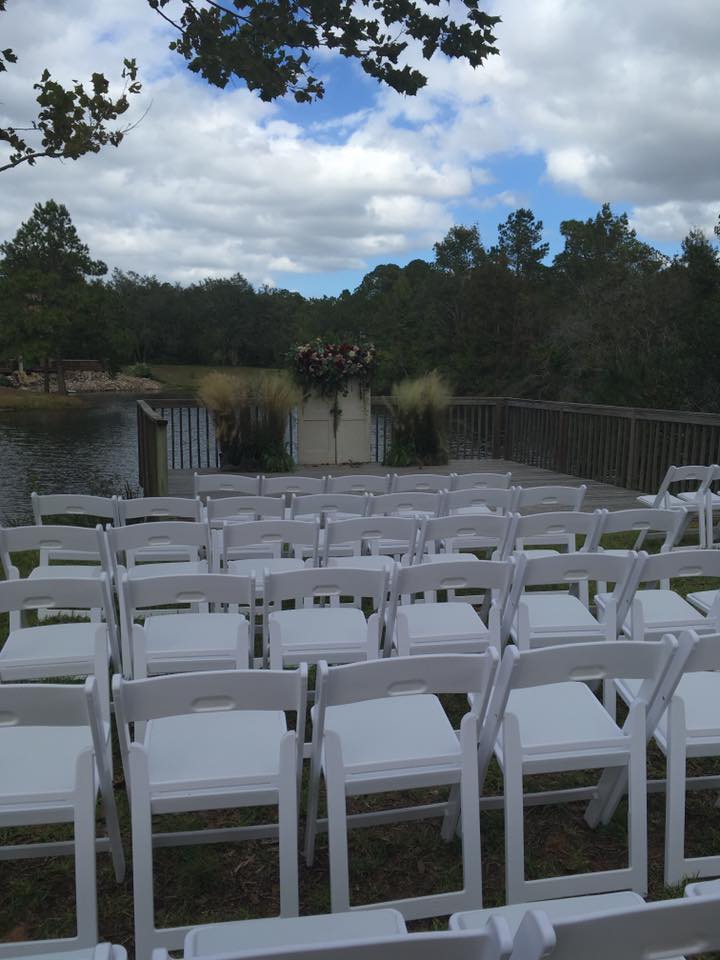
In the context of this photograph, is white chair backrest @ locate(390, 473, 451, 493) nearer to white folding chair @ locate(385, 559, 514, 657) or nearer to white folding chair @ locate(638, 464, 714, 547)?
white folding chair @ locate(638, 464, 714, 547)

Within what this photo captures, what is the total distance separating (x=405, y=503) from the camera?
4.64 metres

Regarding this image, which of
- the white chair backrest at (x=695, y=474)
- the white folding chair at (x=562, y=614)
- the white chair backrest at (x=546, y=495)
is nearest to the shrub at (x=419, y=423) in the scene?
the white chair backrest at (x=695, y=474)

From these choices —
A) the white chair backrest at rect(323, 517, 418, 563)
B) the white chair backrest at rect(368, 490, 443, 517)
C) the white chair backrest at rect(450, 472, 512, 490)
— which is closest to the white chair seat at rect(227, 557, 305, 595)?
the white chair backrest at rect(323, 517, 418, 563)

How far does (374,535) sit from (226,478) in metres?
1.88

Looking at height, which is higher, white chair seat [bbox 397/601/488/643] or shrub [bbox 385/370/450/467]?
shrub [bbox 385/370/450/467]

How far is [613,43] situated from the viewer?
Result: 11.4 m

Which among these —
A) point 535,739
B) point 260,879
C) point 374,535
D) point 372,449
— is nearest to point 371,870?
point 260,879

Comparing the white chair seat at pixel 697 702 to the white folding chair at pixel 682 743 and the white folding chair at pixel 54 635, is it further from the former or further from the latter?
the white folding chair at pixel 54 635

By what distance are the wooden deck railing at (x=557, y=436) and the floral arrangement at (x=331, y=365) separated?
56 centimetres

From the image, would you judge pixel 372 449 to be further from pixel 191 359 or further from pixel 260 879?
pixel 191 359

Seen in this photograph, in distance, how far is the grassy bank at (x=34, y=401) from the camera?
111ft

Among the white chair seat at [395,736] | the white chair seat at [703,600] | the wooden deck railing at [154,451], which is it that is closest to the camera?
the white chair seat at [395,736]

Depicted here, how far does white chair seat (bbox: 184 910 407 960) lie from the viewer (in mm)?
1447

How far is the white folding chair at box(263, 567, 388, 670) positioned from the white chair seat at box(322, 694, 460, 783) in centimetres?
40
